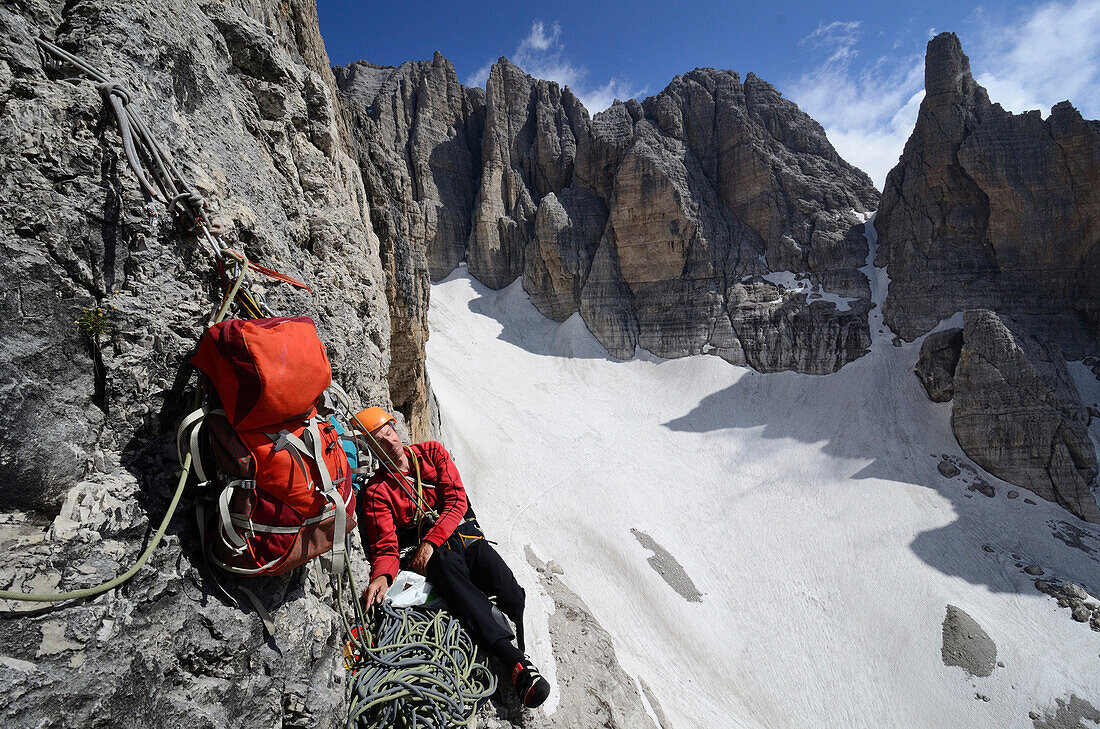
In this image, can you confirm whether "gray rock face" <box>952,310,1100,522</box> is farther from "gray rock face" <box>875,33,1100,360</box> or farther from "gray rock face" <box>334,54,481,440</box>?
"gray rock face" <box>334,54,481,440</box>

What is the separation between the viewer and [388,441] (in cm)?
421

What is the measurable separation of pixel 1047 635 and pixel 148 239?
26988mm

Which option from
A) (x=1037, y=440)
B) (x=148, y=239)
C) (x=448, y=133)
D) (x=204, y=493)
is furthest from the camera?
(x=448, y=133)

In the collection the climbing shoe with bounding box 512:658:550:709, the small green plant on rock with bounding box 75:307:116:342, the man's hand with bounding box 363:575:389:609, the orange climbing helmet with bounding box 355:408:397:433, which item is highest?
the small green plant on rock with bounding box 75:307:116:342

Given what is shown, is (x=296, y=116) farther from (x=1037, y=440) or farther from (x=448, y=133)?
(x=448, y=133)

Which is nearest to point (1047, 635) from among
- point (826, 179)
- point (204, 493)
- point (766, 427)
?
point (766, 427)

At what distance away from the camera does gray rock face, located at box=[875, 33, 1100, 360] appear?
27.5 m

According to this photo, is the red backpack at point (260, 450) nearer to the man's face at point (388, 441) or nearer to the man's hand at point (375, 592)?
the man's hand at point (375, 592)

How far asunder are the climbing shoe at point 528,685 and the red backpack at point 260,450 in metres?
2.25

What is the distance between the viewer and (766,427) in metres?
29.0

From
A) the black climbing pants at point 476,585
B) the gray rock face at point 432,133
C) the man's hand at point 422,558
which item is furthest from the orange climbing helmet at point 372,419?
the gray rock face at point 432,133

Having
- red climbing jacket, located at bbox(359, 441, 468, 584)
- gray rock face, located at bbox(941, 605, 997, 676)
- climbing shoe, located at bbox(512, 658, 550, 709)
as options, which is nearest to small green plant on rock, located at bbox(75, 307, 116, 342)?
red climbing jacket, located at bbox(359, 441, 468, 584)

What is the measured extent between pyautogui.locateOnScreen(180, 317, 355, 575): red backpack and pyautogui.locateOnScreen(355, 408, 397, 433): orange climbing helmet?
4.75ft

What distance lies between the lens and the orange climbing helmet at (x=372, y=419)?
4.14m
